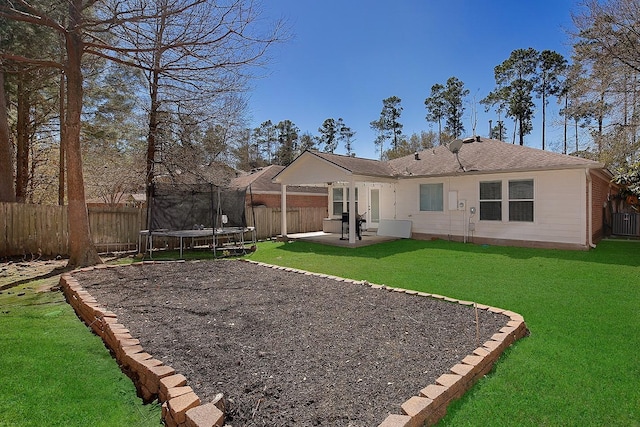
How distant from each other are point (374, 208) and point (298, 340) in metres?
12.6

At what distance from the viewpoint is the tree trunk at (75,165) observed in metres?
8.05

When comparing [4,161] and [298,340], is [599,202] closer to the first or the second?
[298,340]

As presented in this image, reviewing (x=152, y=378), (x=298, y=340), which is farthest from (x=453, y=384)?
(x=152, y=378)

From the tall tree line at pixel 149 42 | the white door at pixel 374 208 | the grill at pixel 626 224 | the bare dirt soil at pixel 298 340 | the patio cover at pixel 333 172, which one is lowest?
the bare dirt soil at pixel 298 340

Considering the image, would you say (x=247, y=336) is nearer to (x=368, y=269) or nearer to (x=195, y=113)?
(x=368, y=269)

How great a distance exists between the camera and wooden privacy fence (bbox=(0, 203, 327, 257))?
9594mm

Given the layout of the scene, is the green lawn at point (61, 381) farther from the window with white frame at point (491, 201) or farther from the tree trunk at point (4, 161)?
the window with white frame at point (491, 201)

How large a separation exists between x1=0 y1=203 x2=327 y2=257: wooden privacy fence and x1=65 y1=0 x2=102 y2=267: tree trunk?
2.25m

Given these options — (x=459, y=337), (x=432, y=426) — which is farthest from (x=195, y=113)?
(x=432, y=426)

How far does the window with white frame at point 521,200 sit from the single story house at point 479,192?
3 cm

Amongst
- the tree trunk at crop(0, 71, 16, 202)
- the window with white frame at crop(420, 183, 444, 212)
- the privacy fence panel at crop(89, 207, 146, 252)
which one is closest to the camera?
the tree trunk at crop(0, 71, 16, 202)

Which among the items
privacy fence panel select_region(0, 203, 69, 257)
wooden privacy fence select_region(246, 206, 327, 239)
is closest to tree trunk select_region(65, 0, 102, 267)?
privacy fence panel select_region(0, 203, 69, 257)

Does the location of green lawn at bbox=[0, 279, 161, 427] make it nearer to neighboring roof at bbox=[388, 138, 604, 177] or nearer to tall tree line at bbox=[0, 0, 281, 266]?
tall tree line at bbox=[0, 0, 281, 266]

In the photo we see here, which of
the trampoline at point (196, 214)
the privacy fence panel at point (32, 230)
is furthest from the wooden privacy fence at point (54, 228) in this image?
the trampoline at point (196, 214)
